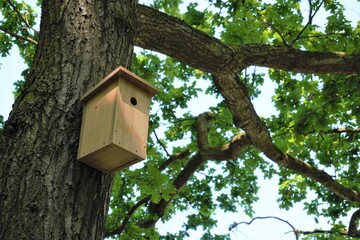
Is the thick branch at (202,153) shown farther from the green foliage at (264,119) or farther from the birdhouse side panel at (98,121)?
the birdhouse side panel at (98,121)

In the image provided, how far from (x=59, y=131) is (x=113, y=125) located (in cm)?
24

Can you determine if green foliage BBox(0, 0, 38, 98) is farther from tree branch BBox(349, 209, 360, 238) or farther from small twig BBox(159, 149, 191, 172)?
tree branch BBox(349, 209, 360, 238)

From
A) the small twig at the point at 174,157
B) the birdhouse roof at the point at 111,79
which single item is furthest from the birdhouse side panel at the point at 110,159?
the small twig at the point at 174,157

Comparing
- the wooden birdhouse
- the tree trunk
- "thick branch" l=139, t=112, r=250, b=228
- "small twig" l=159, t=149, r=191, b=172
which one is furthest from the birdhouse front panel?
"small twig" l=159, t=149, r=191, b=172

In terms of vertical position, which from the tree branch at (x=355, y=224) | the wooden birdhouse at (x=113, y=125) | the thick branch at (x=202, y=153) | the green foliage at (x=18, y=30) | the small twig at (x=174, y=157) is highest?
the green foliage at (x=18, y=30)

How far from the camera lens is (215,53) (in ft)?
12.9

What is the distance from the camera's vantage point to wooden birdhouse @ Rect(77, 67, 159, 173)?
2066 mm

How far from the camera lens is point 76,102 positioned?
223 cm

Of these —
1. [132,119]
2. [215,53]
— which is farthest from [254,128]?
[132,119]

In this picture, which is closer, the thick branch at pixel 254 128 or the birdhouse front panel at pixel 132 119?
the birdhouse front panel at pixel 132 119

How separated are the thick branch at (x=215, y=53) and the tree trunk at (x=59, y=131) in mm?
960

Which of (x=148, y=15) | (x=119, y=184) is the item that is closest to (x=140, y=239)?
(x=119, y=184)

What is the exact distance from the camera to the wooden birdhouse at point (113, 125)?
2.07m

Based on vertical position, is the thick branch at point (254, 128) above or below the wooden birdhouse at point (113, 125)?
above
